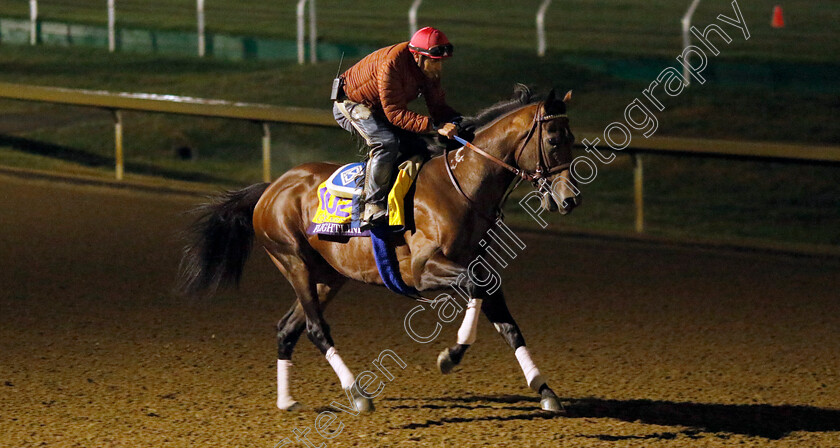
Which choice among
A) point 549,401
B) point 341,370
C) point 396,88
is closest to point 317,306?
point 341,370

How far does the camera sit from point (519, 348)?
20.2ft

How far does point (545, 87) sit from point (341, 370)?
10.8 m

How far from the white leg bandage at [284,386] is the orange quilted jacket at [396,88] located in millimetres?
1391

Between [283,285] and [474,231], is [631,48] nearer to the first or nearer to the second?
[283,285]

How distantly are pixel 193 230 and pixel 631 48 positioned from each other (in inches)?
625

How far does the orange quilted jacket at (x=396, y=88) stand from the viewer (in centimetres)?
618

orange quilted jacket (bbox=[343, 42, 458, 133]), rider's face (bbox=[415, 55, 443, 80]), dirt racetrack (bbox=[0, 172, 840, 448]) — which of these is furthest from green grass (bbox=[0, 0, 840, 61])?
rider's face (bbox=[415, 55, 443, 80])

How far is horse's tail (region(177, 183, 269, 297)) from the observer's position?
7102 mm

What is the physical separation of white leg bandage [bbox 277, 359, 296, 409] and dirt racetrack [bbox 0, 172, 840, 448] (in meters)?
0.08

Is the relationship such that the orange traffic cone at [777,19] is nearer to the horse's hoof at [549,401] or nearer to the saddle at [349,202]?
the saddle at [349,202]

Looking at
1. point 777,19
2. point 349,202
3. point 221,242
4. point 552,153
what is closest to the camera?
point 552,153

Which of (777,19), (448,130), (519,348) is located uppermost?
(448,130)

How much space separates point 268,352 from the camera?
7539 millimetres

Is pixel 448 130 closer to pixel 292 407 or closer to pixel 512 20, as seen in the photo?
pixel 292 407
